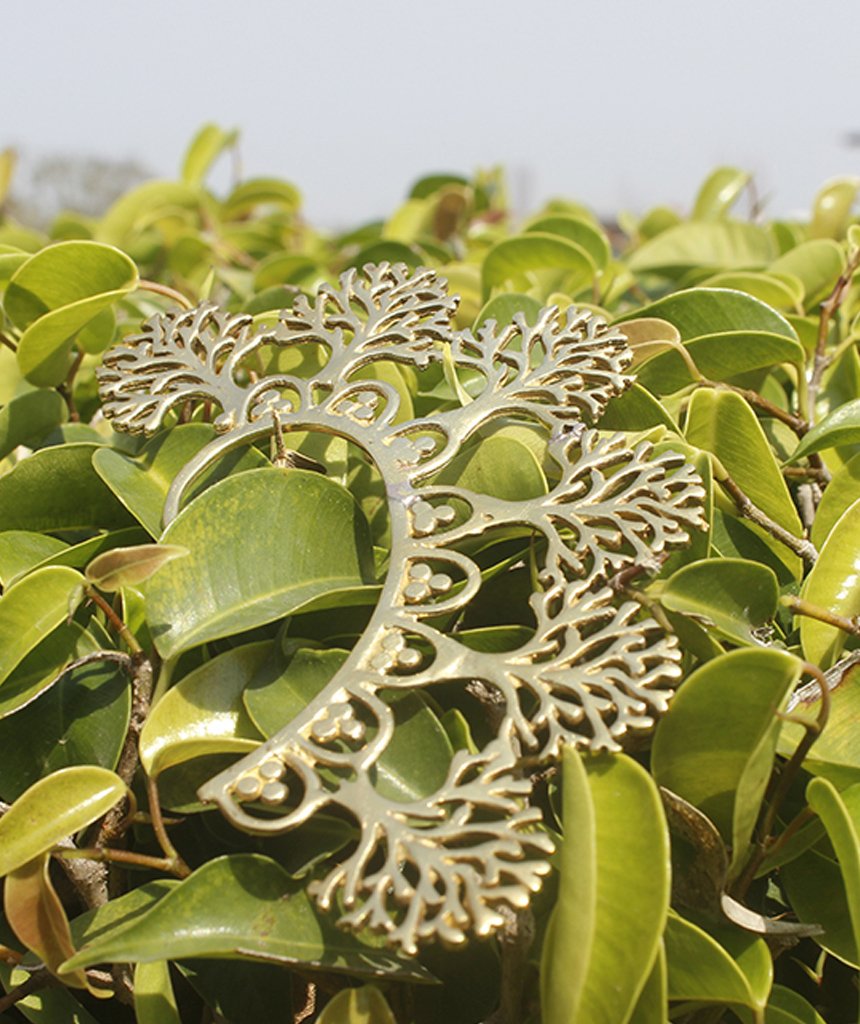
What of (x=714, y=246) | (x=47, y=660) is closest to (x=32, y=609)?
(x=47, y=660)

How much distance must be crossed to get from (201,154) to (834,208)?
141cm

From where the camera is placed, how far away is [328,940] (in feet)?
2.01

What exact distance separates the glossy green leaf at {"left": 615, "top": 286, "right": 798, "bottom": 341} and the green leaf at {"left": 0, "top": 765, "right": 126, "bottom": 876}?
0.63 m

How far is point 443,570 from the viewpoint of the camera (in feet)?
2.59

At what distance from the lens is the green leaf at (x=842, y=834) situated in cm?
60

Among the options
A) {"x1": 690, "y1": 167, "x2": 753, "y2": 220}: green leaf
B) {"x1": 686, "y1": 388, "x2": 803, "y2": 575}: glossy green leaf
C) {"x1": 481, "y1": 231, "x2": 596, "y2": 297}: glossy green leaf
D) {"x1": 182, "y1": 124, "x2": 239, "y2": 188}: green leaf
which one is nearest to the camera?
{"x1": 686, "y1": 388, "x2": 803, "y2": 575}: glossy green leaf

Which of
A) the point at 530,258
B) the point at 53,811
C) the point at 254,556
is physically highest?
the point at 530,258

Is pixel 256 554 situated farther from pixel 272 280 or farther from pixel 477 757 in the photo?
A: pixel 272 280

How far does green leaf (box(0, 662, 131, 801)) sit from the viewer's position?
30.2 inches

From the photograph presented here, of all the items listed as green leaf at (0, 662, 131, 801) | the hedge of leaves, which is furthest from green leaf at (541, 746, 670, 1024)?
green leaf at (0, 662, 131, 801)

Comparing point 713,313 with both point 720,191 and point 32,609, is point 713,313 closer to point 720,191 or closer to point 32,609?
point 32,609

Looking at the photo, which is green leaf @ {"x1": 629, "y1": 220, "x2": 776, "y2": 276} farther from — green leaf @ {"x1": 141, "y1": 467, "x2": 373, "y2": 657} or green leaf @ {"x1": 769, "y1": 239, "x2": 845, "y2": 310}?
green leaf @ {"x1": 141, "y1": 467, "x2": 373, "y2": 657}

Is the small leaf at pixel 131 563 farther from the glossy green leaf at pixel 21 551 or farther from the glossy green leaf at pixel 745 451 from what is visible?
the glossy green leaf at pixel 745 451

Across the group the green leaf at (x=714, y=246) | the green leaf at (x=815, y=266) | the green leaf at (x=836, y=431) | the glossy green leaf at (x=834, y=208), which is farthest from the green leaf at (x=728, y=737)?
the glossy green leaf at (x=834, y=208)
